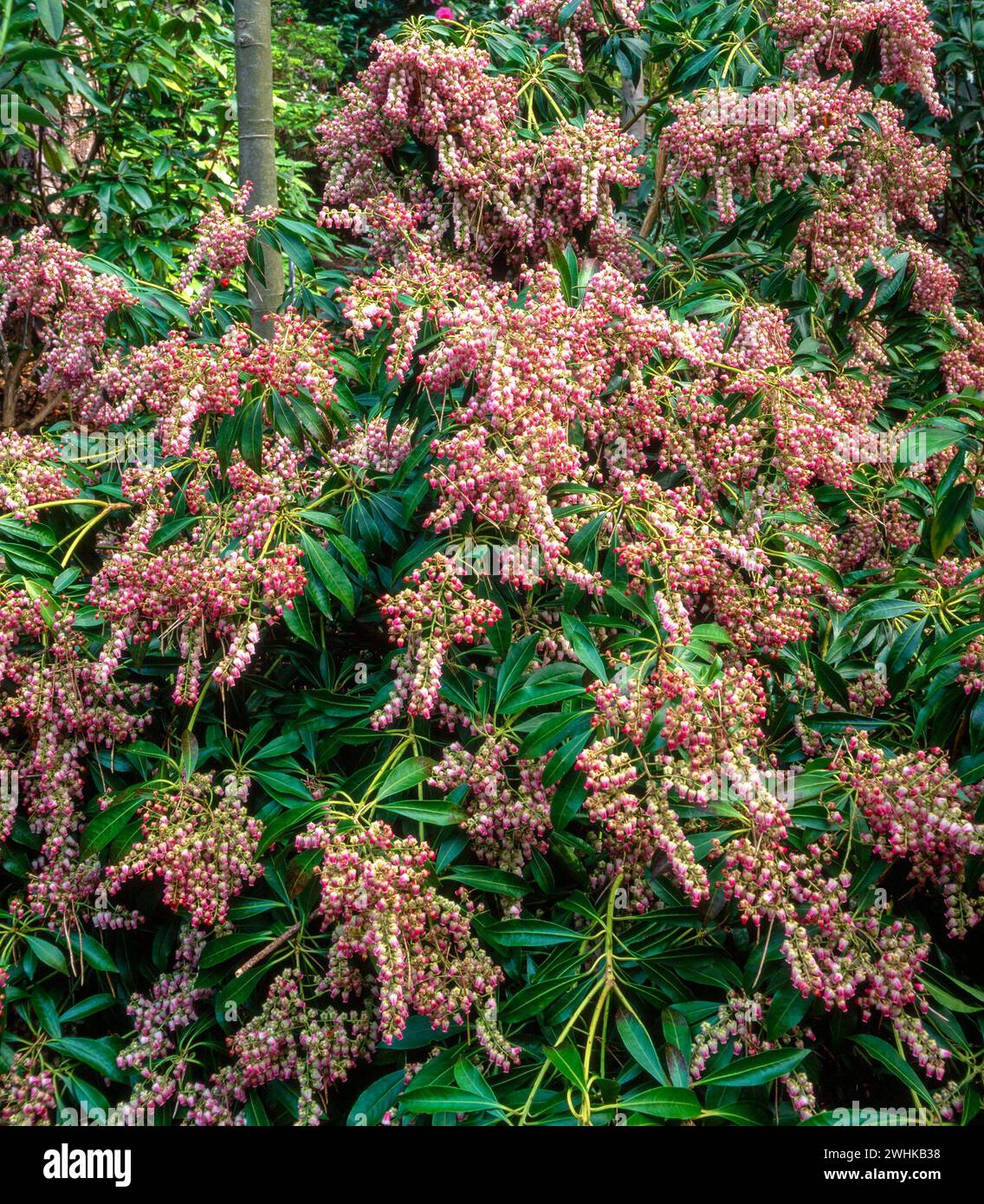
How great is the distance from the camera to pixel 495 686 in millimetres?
2461

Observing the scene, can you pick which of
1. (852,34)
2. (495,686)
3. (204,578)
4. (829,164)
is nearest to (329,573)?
(204,578)

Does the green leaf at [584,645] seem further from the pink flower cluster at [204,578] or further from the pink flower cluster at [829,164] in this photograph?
the pink flower cluster at [829,164]

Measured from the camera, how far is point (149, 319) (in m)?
3.41

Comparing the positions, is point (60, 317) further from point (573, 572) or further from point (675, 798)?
point (675, 798)

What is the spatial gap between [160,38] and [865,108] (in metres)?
3.84

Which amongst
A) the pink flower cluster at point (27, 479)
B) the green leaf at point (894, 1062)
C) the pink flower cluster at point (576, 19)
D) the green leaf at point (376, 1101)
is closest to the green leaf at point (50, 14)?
the pink flower cluster at point (576, 19)

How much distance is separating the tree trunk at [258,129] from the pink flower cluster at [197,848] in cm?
160

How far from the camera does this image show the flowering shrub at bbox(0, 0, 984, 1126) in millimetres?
2092

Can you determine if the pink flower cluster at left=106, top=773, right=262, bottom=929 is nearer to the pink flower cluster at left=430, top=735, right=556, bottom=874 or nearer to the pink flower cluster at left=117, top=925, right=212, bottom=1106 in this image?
the pink flower cluster at left=117, top=925, right=212, bottom=1106

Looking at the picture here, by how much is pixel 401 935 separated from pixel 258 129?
2533 millimetres

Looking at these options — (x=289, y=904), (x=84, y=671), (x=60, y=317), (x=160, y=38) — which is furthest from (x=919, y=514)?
(x=160, y=38)

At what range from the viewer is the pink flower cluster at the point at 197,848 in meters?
2.22

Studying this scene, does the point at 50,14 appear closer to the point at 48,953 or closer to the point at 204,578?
the point at 204,578

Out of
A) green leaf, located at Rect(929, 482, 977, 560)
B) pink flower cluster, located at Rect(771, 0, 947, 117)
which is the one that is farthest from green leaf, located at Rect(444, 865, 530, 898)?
pink flower cluster, located at Rect(771, 0, 947, 117)
